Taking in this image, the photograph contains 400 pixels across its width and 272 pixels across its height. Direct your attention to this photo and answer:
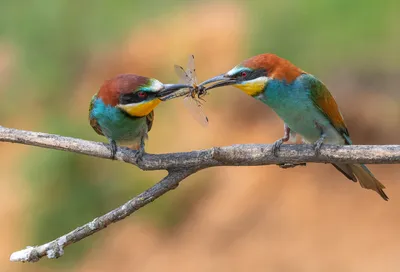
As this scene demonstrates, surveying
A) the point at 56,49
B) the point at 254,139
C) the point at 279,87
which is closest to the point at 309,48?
the point at 254,139

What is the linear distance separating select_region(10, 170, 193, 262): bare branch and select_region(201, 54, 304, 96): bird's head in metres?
0.28

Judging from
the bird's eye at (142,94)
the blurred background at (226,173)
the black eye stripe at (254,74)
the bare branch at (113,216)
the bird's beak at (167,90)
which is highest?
the black eye stripe at (254,74)

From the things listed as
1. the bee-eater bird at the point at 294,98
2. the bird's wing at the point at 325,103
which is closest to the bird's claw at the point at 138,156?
the bee-eater bird at the point at 294,98

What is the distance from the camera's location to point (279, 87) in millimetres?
1807

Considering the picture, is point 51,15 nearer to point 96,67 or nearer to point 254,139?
point 96,67

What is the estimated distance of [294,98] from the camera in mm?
1867

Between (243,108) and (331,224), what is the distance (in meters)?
1.11

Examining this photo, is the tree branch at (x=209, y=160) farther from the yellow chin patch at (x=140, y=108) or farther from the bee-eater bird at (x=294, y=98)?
the yellow chin patch at (x=140, y=108)

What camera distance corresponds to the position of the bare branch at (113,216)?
1626mm

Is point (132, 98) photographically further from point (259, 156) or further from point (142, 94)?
point (259, 156)

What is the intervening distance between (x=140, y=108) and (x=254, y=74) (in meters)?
0.37

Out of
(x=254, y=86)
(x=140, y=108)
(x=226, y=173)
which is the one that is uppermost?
(x=254, y=86)

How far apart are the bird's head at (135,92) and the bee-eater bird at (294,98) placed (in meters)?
0.14

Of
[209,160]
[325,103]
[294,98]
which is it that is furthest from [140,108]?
[325,103]
